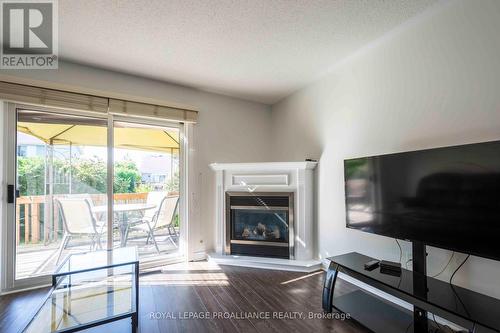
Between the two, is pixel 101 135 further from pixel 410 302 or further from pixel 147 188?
pixel 410 302

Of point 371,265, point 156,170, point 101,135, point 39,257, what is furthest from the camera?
point 156,170

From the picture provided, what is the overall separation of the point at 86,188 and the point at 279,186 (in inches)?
93.3

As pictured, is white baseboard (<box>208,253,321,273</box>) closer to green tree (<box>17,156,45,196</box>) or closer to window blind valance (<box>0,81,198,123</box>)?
window blind valance (<box>0,81,198,123</box>)

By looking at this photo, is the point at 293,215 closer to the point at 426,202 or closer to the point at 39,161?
the point at 426,202

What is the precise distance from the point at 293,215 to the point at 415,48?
6.94 feet

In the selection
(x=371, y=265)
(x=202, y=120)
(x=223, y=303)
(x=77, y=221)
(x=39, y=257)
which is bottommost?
(x=223, y=303)

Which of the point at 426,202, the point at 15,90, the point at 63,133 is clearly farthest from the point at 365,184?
the point at 15,90

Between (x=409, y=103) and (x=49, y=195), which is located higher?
(x=409, y=103)

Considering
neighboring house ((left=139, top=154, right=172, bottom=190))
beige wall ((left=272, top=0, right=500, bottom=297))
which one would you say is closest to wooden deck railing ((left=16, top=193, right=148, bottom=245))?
neighboring house ((left=139, top=154, right=172, bottom=190))

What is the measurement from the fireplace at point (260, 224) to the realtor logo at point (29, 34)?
2.50 metres

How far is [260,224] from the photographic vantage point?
3207 mm

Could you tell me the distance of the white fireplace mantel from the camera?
9.64 ft

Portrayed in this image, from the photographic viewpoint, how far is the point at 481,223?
4.42 ft

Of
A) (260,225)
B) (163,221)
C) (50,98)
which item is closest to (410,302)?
(260,225)
